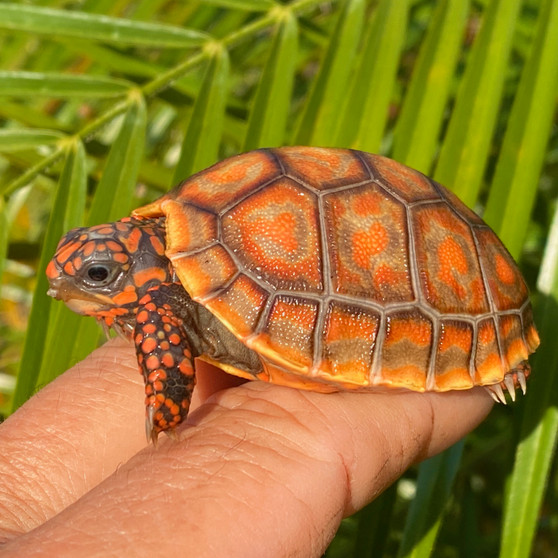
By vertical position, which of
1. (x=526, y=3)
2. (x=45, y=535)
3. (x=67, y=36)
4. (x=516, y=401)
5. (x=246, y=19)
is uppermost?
(x=526, y=3)

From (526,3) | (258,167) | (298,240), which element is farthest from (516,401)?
(526,3)

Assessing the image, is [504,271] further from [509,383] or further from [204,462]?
[204,462]

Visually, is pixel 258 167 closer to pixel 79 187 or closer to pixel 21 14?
pixel 79 187

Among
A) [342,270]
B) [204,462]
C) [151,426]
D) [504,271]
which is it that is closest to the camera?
[204,462]

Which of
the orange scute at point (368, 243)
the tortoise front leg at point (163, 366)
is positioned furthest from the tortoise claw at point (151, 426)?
the orange scute at point (368, 243)

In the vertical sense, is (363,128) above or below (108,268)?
above

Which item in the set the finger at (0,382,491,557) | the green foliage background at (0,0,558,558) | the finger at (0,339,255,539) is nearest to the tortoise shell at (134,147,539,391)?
the finger at (0,382,491,557)

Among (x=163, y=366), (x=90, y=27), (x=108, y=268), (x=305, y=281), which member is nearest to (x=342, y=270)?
(x=305, y=281)

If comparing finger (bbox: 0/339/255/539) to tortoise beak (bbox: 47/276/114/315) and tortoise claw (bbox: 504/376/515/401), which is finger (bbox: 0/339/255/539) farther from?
tortoise claw (bbox: 504/376/515/401)
